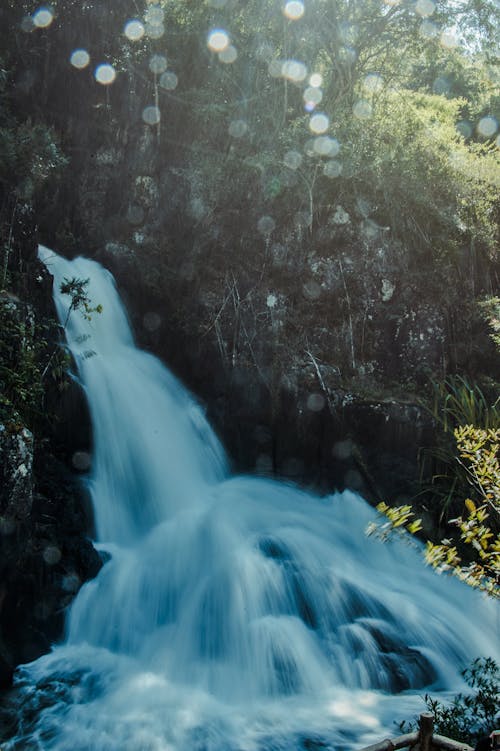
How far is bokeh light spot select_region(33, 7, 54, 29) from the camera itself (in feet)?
47.1

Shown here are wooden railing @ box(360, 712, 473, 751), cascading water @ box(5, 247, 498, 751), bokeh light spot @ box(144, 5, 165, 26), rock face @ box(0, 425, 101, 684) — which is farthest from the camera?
bokeh light spot @ box(144, 5, 165, 26)

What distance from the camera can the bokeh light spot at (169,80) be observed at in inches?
597

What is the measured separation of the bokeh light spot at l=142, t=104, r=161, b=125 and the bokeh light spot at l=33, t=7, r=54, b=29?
307 cm

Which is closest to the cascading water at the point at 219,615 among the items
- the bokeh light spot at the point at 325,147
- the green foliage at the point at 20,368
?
the green foliage at the point at 20,368

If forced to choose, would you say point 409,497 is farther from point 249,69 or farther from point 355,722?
point 249,69

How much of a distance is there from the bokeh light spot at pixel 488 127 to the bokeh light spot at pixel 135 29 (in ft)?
41.9

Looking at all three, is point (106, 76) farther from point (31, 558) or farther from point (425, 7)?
point (31, 558)

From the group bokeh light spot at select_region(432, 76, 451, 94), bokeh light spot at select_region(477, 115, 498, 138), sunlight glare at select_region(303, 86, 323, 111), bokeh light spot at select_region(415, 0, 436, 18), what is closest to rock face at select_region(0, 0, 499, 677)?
sunlight glare at select_region(303, 86, 323, 111)

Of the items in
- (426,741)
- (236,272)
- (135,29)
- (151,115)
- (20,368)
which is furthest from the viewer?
(135,29)

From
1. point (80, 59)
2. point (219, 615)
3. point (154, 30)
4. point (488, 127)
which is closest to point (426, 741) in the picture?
point (219, 615)

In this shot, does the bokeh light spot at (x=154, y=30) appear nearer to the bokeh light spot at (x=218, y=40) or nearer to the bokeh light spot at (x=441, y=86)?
the bokeh light spot at (x=218, y=40)

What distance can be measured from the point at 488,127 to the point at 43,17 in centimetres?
1530

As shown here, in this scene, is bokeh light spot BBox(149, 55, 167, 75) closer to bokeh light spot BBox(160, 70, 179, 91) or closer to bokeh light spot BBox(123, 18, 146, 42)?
bokeh light spot BBox(160, 70, 179, 91)

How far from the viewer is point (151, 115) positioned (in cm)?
1477
